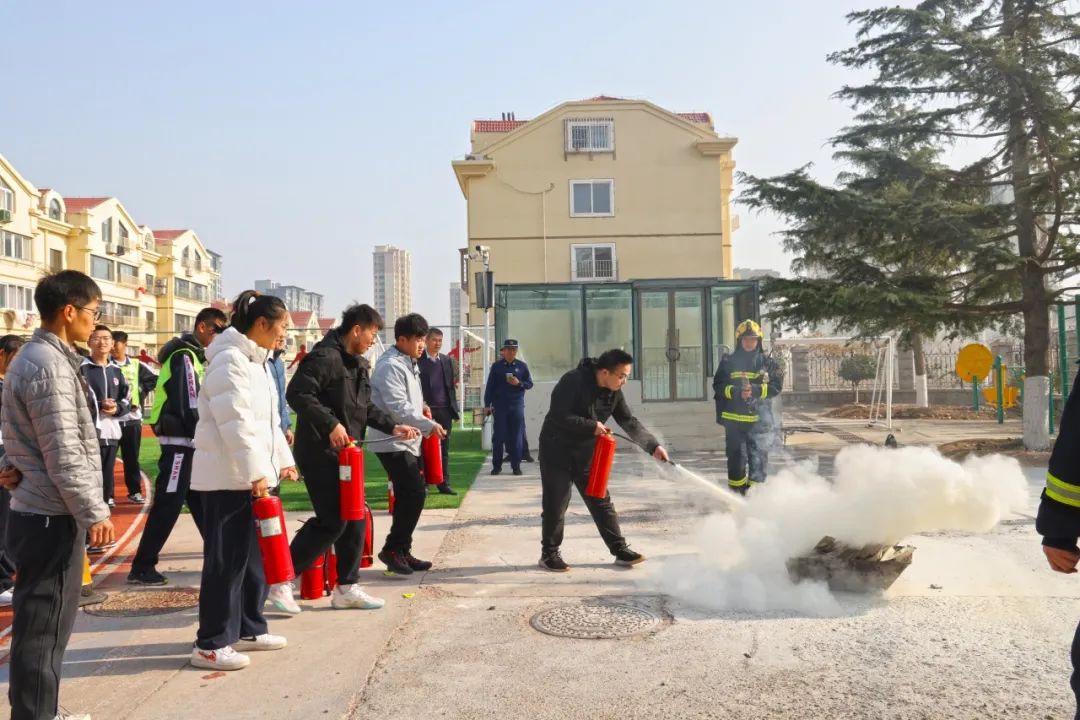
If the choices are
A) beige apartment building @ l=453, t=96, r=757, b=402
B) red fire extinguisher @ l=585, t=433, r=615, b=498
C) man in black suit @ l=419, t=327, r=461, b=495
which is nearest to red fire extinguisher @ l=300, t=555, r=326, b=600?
red fire extinguisher @ l=585, t=433, r=615, b=498

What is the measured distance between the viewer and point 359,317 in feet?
16.4

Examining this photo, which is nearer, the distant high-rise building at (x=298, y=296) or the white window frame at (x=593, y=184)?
the white window frame at (x=593, y=184)

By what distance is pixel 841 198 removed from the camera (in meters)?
12.1

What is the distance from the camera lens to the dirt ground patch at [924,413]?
799 inches

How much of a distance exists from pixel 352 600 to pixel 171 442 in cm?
183

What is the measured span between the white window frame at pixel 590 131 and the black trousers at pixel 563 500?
2680 cm

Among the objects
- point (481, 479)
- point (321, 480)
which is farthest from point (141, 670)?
point (481, 479)

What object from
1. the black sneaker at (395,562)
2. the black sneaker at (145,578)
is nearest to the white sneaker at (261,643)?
the black sneaker at (395,562)

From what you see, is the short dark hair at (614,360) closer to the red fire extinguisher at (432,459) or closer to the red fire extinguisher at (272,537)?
the red fire extinguisher at (432,459)

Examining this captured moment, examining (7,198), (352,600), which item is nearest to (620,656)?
(352,600)

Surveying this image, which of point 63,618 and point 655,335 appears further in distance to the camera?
point 655,335

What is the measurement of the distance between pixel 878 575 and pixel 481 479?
6.61 m

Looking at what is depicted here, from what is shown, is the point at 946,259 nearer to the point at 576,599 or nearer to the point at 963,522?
the point at 963,522

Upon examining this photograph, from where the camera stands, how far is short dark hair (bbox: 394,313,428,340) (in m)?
5.73
